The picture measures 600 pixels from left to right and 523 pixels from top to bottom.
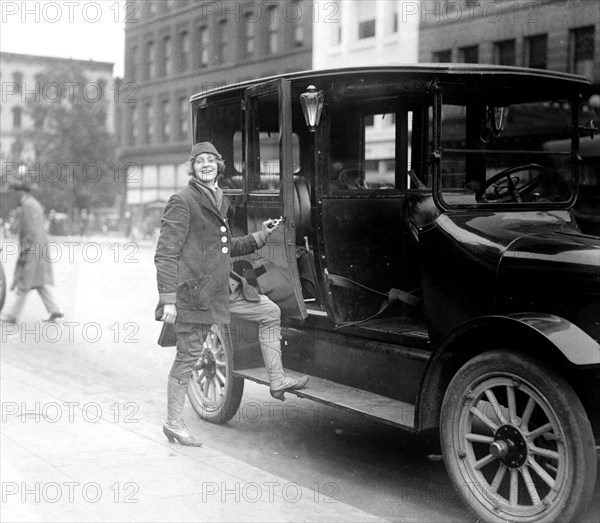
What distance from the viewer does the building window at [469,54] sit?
26.0 metres

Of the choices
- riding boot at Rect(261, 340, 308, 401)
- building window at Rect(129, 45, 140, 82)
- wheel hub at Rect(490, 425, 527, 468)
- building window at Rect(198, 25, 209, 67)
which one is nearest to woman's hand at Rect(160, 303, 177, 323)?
riding boot at Rect(261, 340, 308, 401)

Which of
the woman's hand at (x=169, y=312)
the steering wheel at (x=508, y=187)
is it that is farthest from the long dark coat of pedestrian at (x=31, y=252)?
the steering wheel at (x=508, y=187)

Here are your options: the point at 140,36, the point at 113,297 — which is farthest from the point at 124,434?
the point at 140,36

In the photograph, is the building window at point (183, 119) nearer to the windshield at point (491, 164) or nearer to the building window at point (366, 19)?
the building window at point (366, 19)

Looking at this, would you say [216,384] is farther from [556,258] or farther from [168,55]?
[168,55]

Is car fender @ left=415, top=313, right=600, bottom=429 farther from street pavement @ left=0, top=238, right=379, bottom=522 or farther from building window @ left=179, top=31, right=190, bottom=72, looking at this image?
building window @ left=179, top=31, right=190, bottom=72

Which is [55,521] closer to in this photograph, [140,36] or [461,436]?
[461,436]

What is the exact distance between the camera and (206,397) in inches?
263

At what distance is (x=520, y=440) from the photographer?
431 cm

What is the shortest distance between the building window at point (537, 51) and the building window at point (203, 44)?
1977 cm

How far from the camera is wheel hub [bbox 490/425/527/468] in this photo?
14.1 ft

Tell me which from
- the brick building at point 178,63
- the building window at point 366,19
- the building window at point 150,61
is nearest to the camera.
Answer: the building window at point 366,19

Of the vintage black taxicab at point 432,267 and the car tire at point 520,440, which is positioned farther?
the vintage black taxicab at point 432,267

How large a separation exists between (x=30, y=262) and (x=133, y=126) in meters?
38.2
